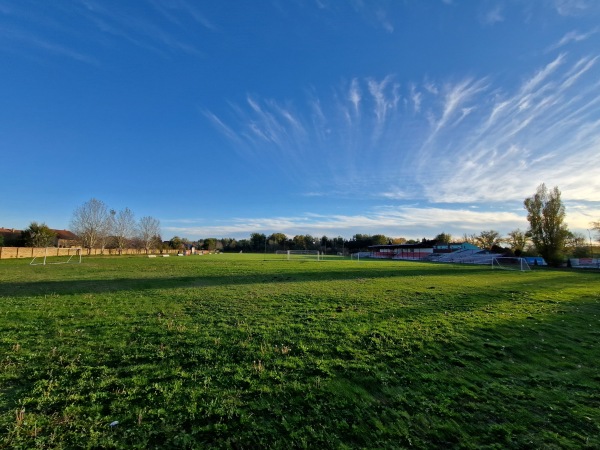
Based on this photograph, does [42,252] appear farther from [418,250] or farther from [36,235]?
[418,250]

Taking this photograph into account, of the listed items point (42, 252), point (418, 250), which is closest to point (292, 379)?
point (42, 252)

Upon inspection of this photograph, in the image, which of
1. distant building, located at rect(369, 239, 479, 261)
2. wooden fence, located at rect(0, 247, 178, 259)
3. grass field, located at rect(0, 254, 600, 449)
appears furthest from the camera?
distant building, located at rect(369, 239, 479, 261)

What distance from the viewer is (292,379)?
533cm

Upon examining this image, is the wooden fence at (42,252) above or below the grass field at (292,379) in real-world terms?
above

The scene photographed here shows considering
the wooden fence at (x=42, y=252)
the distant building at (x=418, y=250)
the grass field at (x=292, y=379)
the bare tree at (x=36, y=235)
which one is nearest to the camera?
the grass field at (x=292, y=379)

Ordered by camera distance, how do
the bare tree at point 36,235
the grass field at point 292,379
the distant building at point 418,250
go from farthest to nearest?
1. the distant building at point 418,250
2. the bare tree at point 36,235
3. the grass field at point 292,379

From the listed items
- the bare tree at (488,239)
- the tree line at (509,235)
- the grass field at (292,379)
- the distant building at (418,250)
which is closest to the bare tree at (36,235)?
the tree line at (509,235)

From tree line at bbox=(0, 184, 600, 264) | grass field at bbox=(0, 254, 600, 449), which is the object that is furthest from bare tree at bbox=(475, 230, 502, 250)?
grass field at bbox=(0, 254, 600, 449)

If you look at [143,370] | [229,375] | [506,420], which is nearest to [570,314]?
[506,420]

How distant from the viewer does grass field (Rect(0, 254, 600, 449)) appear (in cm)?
385

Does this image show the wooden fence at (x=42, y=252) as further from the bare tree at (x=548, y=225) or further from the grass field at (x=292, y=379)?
the bare tree at (x=548, y=225)

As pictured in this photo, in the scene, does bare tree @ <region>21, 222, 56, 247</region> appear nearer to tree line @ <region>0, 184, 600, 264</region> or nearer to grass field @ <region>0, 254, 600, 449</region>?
tree line @ <region>0, 184, 600, 264</region>

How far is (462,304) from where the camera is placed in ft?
43.1

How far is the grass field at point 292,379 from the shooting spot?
3852mm
